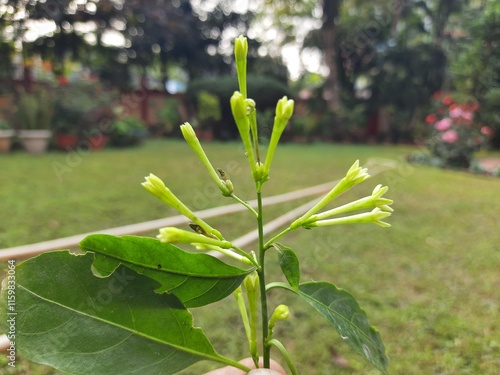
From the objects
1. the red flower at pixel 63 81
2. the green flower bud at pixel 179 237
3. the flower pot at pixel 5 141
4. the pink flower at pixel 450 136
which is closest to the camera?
the green flower bud at pixel 179 237

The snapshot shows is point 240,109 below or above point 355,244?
above

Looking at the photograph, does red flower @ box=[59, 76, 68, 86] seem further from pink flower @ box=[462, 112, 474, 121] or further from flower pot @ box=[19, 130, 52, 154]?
pink flower @ box=[462, 112, 474, 121]

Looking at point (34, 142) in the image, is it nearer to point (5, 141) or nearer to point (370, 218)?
point (5, 141)

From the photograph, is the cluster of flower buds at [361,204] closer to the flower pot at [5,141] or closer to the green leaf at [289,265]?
the green leaf at [289,265]

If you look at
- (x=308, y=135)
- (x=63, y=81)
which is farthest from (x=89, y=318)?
(x=308, y=135)

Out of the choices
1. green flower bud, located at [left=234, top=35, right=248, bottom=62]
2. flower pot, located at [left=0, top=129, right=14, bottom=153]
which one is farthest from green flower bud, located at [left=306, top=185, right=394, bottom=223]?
flower pot, located at [left=0, top=129, right=14, bottom=153]

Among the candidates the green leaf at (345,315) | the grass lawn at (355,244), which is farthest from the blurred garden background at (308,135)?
the green leaf at (345,315)
